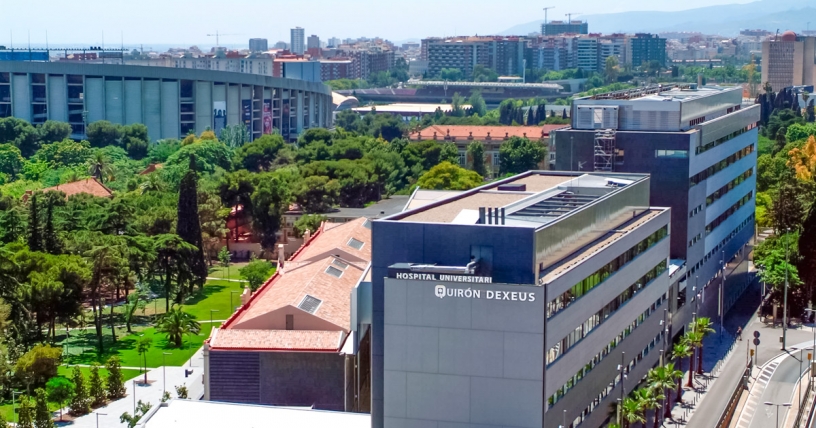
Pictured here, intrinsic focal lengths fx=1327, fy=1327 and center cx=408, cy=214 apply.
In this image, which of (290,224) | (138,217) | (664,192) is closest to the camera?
(664,192)

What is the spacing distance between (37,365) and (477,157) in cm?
10527

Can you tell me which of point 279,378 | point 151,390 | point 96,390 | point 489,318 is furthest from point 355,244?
point 489,318

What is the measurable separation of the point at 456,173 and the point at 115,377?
254ft

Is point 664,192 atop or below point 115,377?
atop

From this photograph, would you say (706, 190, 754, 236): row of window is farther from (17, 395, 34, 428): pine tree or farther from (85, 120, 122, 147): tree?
(85, 120, 122, 147): tree

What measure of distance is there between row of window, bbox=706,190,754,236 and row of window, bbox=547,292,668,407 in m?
18.2

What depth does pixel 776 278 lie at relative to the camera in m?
91.7

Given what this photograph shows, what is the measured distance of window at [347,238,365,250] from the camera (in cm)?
8844

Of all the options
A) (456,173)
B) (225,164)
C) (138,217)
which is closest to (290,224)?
(138,217)

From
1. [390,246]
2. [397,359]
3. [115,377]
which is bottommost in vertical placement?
[115,377]

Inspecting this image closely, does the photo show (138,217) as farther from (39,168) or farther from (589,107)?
(39,168)

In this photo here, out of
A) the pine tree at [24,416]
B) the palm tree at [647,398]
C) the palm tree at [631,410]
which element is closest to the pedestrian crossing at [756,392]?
the palm tree at [647,398]

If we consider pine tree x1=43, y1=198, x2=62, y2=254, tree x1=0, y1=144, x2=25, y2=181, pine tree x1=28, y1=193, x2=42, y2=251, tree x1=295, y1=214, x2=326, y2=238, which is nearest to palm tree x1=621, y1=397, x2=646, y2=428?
pine tree x1=43, y1=198, x2=62, y2=254

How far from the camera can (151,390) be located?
7638 centimetres
